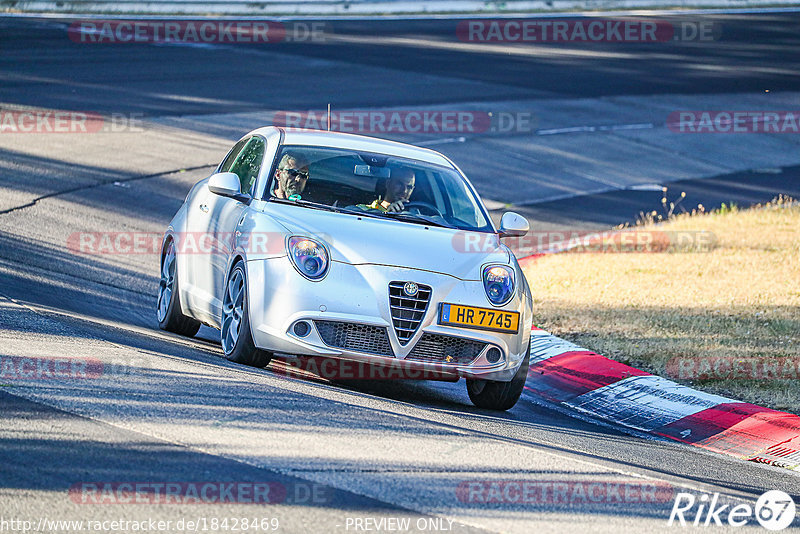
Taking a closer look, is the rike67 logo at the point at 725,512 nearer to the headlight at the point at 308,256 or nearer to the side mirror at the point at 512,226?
the headlight at the point at 308,256

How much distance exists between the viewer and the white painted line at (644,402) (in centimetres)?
868

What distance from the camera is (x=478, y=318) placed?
7.70 meters

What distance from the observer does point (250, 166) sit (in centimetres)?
922

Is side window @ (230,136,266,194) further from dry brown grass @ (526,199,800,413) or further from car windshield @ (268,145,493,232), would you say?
dry brown grass @ (526,199,800,413)

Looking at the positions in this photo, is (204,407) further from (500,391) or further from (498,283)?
(500,391)

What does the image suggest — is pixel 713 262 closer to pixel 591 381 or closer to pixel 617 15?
pixel 591 381

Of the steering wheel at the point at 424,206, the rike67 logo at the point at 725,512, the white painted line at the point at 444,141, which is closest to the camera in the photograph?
the rike67 logo at the point at 725,512

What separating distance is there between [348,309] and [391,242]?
1.97ft

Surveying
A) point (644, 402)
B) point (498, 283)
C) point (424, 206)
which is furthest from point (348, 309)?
point (644, 402)

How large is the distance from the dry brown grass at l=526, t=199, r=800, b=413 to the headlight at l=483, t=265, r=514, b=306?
2.25m

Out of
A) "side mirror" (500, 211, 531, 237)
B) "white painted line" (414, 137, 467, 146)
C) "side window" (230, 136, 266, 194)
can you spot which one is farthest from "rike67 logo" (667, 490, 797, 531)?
"white painted line" (414, 137, 467, 146)

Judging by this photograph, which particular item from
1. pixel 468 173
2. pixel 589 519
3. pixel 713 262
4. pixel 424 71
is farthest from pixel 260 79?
pixel 589 519

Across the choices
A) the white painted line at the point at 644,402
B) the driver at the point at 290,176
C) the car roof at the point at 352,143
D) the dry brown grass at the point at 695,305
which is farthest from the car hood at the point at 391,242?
the dry brown grass at the point at 695,305

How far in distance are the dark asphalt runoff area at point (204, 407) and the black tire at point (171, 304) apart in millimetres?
139
